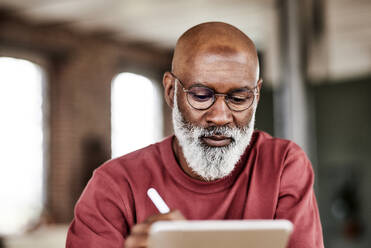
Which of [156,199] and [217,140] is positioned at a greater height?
[217,140]

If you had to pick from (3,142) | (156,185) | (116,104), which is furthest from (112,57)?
(156,185)

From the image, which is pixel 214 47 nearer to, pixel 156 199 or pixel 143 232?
pixel 156 199

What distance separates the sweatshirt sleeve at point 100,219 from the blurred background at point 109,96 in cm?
306

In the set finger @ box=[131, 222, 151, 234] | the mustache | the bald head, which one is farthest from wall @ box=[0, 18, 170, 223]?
finger @ box=[131, 222, 151, 234]

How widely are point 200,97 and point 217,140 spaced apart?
0.13 metres

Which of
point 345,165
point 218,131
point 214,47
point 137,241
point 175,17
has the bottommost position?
point 345,165

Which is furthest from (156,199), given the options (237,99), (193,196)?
(237,99)

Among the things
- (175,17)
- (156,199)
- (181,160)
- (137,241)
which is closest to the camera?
(137,241)

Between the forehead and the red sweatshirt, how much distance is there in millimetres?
256

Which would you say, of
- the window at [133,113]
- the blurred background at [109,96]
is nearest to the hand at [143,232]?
the blurred background at [109,96]

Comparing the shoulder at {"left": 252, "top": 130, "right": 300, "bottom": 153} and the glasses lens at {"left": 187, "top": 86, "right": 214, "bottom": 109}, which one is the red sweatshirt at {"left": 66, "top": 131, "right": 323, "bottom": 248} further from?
the glasses lens at {"left": 187, "top": 86, "right": 214, "bottom": 109}

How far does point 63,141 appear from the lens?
229 inches

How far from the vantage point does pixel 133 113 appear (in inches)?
261

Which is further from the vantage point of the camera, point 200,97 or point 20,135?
point 20,135
